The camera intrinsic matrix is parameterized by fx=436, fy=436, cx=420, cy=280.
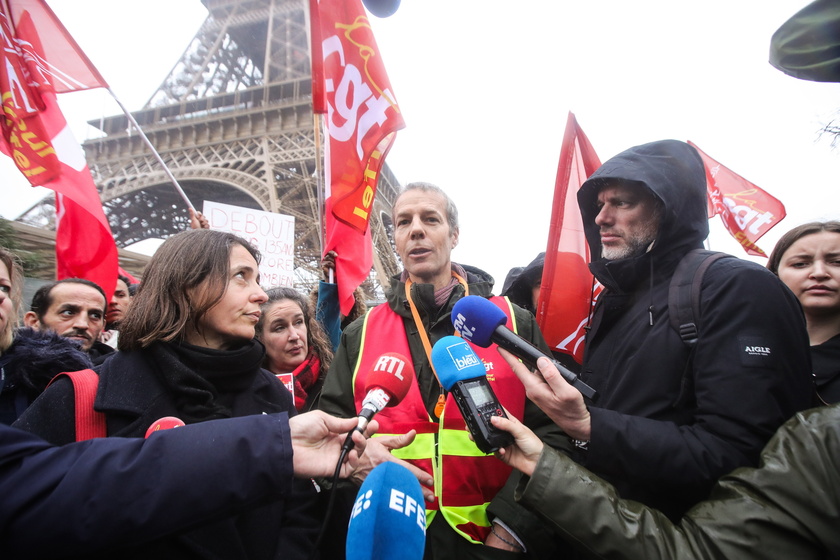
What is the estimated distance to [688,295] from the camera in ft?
5.30

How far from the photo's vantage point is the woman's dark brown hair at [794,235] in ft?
7.96

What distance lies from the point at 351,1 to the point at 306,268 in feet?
52.8

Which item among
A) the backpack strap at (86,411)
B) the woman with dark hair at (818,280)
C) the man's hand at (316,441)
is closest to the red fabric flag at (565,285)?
the woman with dark hair at (818,280)

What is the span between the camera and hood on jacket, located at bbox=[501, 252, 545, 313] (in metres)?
4.09

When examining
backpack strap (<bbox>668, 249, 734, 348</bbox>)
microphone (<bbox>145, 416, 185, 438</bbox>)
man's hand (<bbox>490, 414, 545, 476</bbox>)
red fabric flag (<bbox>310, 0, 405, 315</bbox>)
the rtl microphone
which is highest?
red fabric flag (<bbox>310, 0, 405, 315</bbox>)

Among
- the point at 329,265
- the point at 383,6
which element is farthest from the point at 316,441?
the point at 383,6

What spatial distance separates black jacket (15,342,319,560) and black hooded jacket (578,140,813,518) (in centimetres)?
112

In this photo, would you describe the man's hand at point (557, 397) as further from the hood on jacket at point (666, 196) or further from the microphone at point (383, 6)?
the microphone at point (383, 6)

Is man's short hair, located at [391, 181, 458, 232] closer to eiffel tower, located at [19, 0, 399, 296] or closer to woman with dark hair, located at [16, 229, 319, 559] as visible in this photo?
woman with dark hair, located at [16, 229, 319, 559]

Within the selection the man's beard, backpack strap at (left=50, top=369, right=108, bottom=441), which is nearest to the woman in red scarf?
backpack strap at (left=50, top=369, right=108, bottom=441)

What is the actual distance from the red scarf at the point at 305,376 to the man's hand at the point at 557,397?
1956 millimetres

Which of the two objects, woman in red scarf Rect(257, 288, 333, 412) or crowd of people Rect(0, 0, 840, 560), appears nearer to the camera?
crowd of people Rect(0, 0, 840, 560)

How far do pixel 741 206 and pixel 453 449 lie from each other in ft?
19.2

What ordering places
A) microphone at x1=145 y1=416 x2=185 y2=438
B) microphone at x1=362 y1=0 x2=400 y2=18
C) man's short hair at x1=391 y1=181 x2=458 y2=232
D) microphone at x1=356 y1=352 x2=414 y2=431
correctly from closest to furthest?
microphone at x1=145 y1=416 x2=185 y2=438 < microphone at x1=356 y1=352 x2=414 y2=431 < man's short hair at x1=391 y1=181 x2=458 y2=232 < microphone at x1=362 y1=0 x2=400 y2=18
